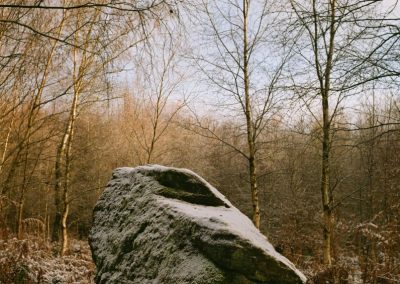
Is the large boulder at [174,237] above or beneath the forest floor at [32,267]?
above

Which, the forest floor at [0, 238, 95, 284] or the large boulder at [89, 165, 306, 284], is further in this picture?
the forest floor at [0, 238, 95, 284]

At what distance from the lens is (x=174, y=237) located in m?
3.27

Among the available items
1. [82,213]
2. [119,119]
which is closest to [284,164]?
[82,213]

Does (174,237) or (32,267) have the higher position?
(174,237)

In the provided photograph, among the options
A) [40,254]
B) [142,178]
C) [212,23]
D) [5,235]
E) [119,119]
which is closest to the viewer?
[142,178]

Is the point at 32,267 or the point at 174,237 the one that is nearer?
the point at 174,237

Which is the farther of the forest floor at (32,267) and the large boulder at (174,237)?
the forest floor at (32,267)

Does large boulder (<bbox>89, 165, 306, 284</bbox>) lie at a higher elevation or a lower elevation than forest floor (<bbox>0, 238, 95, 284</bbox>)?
higher

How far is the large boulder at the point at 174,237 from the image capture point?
2.86m

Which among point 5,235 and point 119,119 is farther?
point 119,119

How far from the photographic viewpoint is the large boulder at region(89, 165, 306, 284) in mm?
2855

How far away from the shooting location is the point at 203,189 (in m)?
4.08

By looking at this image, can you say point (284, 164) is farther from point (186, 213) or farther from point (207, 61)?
point (186, 213)

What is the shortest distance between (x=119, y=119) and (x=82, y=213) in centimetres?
1130
